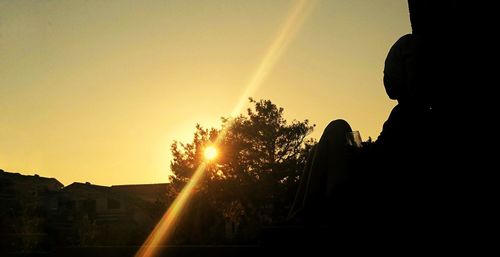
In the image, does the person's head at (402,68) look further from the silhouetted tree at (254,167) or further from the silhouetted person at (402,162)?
the silhouetted tree at (254,167)

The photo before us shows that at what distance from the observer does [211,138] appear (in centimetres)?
4297

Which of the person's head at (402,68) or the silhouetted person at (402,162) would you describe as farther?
the person's head at (402,68)

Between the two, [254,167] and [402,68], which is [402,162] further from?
[254,167]

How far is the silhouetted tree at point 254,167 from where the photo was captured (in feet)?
115

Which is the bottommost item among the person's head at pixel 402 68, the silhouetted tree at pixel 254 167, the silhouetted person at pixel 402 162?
the silhouetted person at pixel 402 162

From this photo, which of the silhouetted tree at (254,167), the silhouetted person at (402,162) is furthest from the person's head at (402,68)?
the silhouetted tree at (254,167)

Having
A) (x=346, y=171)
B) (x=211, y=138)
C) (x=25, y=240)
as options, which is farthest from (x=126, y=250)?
(x=211, y=138)

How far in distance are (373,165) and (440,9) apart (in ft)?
6.35

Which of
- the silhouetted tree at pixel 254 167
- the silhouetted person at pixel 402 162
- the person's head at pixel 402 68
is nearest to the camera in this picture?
the silhouetted person at pixel 402 162

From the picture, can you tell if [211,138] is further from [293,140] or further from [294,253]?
[294,253]

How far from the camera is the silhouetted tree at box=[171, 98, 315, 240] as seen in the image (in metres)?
35.2

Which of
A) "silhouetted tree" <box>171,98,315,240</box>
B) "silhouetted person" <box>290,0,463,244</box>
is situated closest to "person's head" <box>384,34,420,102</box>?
"silhouetted person" <box>290,0,463,244</box>

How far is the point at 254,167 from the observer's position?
36.7 metres

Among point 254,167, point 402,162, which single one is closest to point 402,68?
point 402,162
